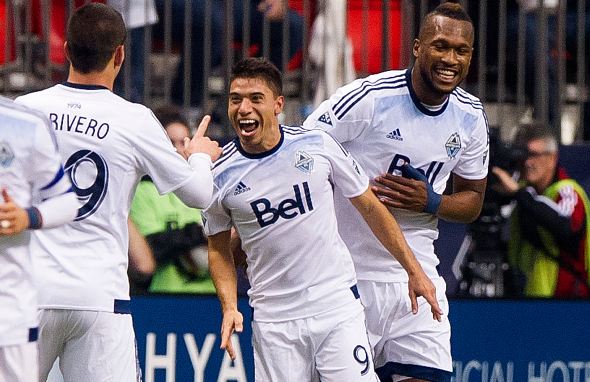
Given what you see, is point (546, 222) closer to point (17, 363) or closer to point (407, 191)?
point (407, 191)

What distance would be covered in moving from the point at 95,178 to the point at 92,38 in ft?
1.86

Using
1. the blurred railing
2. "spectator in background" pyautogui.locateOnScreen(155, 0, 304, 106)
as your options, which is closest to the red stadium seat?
the blurred railing

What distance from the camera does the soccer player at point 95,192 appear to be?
6.39 m

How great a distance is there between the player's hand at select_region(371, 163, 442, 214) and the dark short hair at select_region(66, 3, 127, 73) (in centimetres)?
148

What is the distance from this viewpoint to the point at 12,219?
5.63 meters

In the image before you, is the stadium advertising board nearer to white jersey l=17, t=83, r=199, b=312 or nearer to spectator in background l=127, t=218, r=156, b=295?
spectator in background l=127, t=218, r=156, b=295

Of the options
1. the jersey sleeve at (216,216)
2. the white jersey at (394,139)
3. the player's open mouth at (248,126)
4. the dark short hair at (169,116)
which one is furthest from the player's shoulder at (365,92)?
the dark short hair at (169,116)

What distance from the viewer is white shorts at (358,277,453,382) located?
7.41 m

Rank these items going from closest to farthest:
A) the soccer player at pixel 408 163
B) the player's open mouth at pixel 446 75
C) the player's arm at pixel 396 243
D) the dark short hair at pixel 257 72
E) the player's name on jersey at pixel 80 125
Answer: the player's name on jersey at pixel 80 125
the dark short hair at pixel 257 72
the player's arm at pixel 396 243
the player's open mouth at pixel 446 75
the soccer player at pixel 408 163

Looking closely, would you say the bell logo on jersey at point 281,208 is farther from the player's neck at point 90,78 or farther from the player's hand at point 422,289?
the player's neck at point 90,78

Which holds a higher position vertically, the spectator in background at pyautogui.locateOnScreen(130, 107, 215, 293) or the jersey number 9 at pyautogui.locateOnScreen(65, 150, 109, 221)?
the jersey number 9 at pyautogui.locateOnScreen(65, 150, 109, 221)

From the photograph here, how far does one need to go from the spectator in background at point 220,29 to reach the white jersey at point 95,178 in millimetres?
2838

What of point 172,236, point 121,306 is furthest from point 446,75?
point 172,236

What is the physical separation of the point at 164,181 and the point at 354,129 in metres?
1.20
